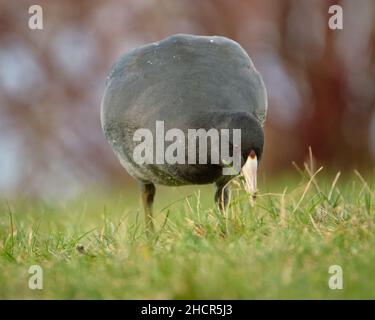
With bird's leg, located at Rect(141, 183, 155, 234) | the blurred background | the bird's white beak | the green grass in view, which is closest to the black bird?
the bird's white beak

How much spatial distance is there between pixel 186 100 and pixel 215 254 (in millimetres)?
1174

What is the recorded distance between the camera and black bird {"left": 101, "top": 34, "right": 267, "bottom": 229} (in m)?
3.93

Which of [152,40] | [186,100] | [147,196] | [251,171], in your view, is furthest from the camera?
[152,40]

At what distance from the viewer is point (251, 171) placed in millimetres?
3818

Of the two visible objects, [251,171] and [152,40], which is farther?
[152,40]

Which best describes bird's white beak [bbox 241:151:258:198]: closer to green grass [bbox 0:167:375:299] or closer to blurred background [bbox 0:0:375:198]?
green grass [bbox 0:167:375:299]

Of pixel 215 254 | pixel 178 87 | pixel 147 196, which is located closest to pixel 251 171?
pixel 178 87

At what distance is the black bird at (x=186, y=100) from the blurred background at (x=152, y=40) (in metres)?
4.42

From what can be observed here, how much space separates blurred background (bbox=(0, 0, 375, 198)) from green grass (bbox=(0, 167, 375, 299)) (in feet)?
15.2

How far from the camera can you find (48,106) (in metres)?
9.05

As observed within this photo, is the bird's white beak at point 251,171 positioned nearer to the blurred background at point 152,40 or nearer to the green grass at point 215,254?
the green grass at point 215,254

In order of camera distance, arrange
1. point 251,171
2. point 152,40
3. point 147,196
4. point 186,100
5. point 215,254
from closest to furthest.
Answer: point 215,254 → point 251,171 → point 186,100 → point 147,196 → point 152,40

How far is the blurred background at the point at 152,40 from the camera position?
29.4ft

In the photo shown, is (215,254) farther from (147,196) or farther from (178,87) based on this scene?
(147,196)
